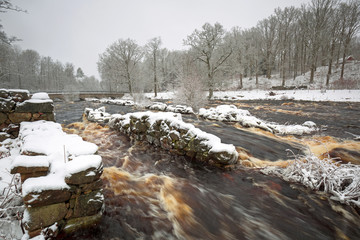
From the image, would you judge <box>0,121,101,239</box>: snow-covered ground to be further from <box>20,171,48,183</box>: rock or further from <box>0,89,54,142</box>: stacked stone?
<box>0,89,54,142</box>: stacked stone

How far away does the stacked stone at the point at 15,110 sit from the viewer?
4.62m

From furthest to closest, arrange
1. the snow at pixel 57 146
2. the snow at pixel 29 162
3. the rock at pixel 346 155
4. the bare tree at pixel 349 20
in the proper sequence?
the bare tree at pixel 349 20
the rock at pixel 346 155
the snow at pixel 57 146
the snow at pixel 29 162

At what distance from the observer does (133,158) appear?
492cm

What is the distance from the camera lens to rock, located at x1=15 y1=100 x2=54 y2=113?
15.8 ft

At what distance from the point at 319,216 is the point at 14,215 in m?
4.94

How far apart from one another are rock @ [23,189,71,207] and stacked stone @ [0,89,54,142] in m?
4.47

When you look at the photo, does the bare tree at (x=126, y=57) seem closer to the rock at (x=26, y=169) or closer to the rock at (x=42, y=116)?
the rock at (x=42, y=116)

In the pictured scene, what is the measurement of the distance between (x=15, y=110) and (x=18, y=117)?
23cm

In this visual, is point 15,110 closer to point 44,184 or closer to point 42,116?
point 42,116

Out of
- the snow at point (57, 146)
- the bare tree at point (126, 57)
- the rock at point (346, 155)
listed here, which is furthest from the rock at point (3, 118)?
the bare tree at point (126, 57)

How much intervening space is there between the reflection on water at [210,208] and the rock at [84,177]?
0.77 metres

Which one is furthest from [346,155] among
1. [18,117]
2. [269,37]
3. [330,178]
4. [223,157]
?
[269,37]

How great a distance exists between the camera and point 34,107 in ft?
16.7

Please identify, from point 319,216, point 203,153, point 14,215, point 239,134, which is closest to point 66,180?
point 14,215
